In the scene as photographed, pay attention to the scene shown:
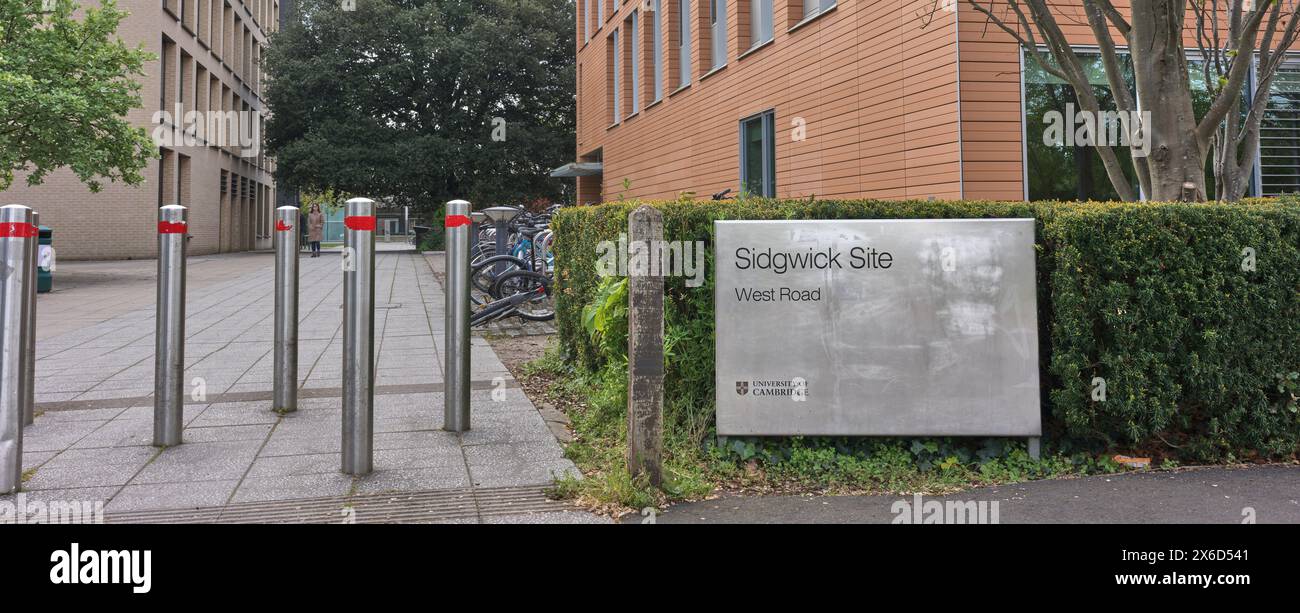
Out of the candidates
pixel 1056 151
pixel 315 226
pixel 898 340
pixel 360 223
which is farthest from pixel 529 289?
pixel 315 226

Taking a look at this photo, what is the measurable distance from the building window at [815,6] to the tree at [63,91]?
12.2 metres

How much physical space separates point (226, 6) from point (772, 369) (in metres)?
40.0

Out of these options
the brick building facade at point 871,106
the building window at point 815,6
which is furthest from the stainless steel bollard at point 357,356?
the building window at point 815,6

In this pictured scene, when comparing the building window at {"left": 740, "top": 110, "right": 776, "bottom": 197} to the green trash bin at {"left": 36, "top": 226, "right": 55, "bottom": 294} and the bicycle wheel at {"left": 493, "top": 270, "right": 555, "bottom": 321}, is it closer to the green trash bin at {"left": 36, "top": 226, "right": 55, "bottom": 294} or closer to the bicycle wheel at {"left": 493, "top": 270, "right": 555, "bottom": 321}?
the bicycle wheel at {"left": 493, "top": 270, "right": 555, "bottom": 321}

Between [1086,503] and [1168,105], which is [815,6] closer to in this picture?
[1168,105]

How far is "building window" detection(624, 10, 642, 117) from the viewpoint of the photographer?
2156 centimetres

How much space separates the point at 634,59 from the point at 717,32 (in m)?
5.62

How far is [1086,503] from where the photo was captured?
4.29 m

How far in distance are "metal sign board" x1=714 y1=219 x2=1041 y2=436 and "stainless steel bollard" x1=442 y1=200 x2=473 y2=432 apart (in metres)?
1.61

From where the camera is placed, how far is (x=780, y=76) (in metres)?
13.8

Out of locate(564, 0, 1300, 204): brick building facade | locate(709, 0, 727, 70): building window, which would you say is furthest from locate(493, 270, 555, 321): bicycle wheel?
locate(709, 0, 727, 70): building window

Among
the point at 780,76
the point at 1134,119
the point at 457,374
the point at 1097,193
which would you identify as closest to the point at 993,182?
the point at 1097,193

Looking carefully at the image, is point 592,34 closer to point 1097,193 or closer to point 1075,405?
point 1097,193

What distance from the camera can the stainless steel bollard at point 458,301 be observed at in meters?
5.34
